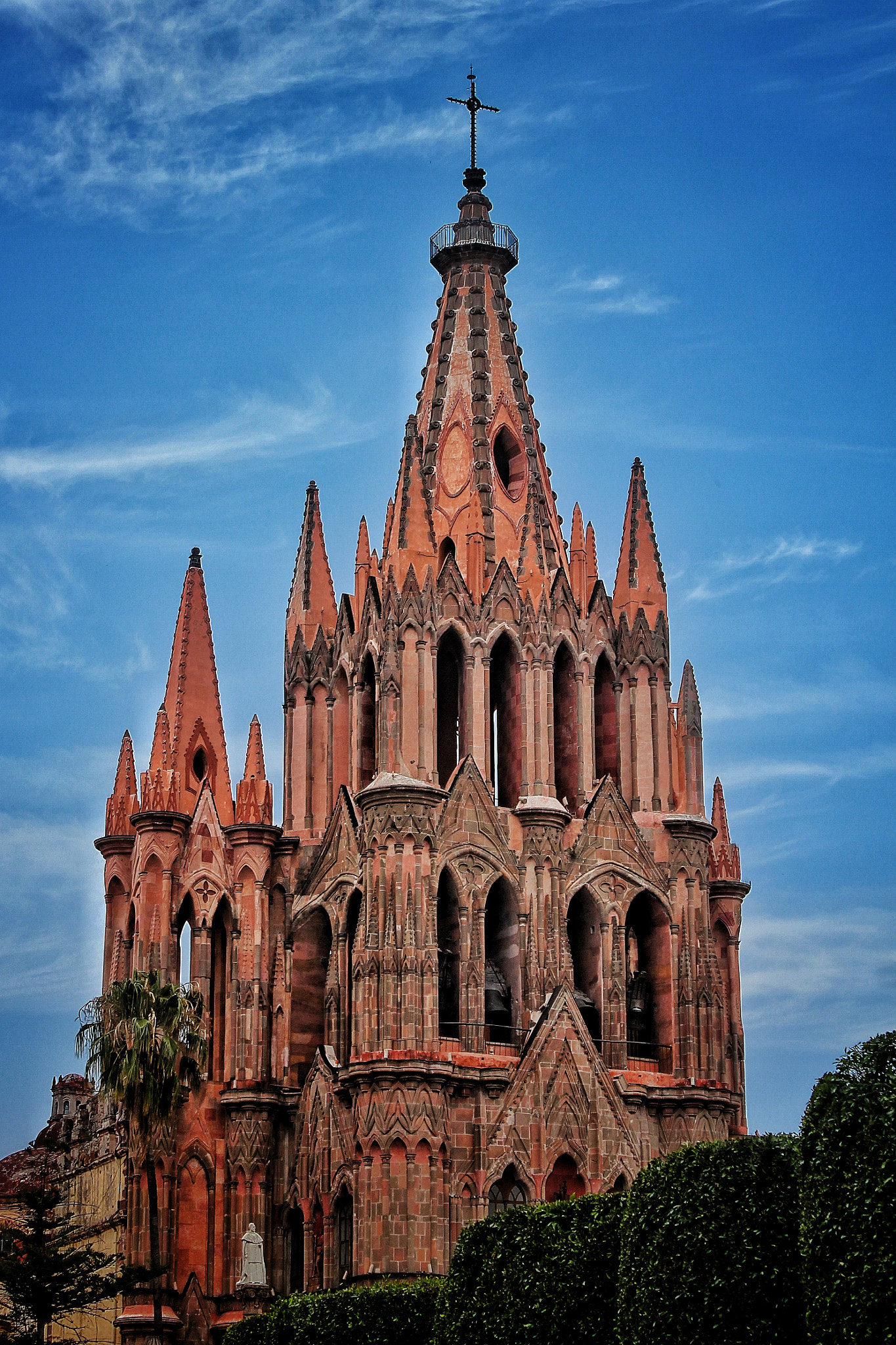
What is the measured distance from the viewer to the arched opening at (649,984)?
47.5 meters

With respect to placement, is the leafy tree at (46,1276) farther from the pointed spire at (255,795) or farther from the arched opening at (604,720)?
the arched opening at (604,720)

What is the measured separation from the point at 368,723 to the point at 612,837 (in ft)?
20.1

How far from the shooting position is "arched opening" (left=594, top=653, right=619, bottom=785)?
50.0 meters

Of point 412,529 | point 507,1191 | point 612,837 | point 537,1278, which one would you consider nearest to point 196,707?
point 412,529

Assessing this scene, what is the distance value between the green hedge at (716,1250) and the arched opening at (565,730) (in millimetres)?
19660

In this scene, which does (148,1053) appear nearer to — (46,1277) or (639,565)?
(46,1277)

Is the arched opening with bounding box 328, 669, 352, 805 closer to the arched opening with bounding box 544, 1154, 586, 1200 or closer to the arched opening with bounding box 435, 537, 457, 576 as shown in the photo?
the arched opening with bounding box 435, 537, 457, 576

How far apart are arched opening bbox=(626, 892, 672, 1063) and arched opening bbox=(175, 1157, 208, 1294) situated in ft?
31.4

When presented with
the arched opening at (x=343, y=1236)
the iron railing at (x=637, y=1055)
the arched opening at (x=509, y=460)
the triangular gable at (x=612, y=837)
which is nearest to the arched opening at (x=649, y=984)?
the iron railing at (x=637, y=1055)

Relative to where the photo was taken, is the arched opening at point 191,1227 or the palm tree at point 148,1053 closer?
the palm tree at point 148,1053

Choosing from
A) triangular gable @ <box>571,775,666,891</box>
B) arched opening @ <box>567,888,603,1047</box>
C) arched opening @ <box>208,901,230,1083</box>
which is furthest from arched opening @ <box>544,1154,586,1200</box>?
arched opening @ <box>208,901,230,1083</box>

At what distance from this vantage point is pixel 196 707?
50625mm

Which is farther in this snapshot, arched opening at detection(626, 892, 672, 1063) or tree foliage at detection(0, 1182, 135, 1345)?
arched opening at detection(626, 892, 672, 1063)

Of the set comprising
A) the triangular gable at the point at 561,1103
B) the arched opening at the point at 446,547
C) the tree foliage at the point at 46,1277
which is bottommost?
the tree foliage at the point at 46,1277
